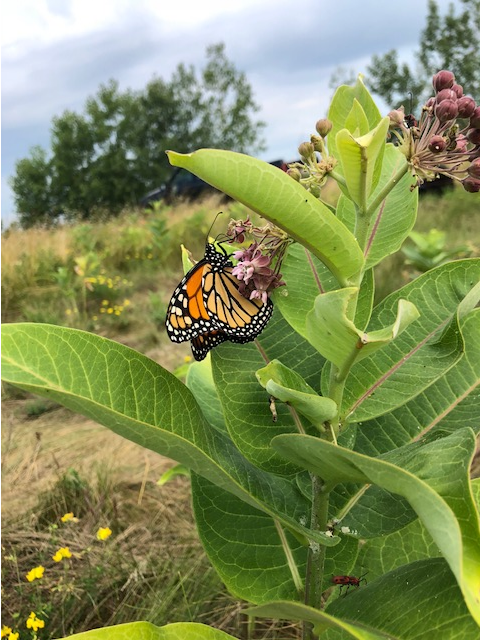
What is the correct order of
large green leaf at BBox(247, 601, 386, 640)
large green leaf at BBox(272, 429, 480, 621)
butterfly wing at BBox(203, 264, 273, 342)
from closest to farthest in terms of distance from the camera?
large green leaf at BBox(272, 429, 480, 621) → large green leaf at BBox(247, 601, 386, 640) → butterfly wing at BBox(203, 264, 273, 342)

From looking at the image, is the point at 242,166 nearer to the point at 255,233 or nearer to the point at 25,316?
the point at 255,233

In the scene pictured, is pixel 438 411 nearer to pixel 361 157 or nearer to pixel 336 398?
pixel 336 398

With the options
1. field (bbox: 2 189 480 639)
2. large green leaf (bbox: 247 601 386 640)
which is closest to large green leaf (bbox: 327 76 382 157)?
large green leaf (bbox: 247 601 386 640)

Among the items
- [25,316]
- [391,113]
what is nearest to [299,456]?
[391,113]

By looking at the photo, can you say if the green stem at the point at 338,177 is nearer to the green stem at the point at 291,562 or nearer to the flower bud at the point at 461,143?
the flower bud at the point at 461,143

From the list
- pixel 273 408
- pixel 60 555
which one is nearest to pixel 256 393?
pixel 273 408

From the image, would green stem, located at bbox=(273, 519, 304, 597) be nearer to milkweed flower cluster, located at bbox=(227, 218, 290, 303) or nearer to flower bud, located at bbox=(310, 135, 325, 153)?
milkweed flower cluster, located at bbox=(227, 218, 290, 303)

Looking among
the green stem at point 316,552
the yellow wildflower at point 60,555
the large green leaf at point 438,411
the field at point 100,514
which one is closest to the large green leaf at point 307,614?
the green stem at point 316,552
